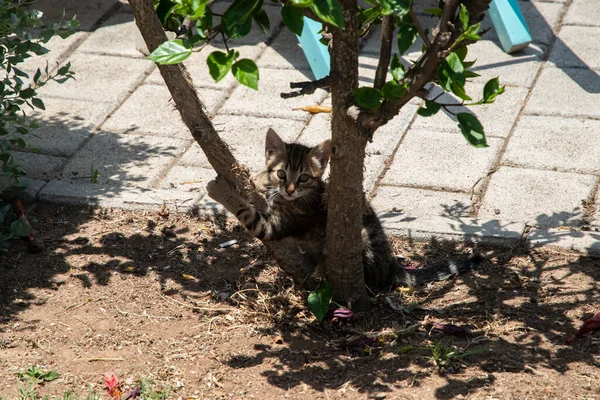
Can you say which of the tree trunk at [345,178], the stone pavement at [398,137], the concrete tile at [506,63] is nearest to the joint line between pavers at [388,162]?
the stone pavement at [398,137]

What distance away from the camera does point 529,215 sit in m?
4.86

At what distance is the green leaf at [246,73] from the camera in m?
2.43

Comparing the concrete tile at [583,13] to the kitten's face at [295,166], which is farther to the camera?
the concrete tile at [583,13]

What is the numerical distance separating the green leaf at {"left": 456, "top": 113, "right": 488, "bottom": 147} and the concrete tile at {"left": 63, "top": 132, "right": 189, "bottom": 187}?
9.52 ft

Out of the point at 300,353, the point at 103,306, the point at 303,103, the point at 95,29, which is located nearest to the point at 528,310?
the point at 300,353

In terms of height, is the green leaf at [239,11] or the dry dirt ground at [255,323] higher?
the green leaf at [239,11]

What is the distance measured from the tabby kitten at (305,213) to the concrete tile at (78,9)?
153 inches

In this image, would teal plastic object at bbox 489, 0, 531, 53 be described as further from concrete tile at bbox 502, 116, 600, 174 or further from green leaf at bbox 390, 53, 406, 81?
green leaf at bbox 390, 53, 406, 81

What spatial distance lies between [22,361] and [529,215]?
2978 millimetres

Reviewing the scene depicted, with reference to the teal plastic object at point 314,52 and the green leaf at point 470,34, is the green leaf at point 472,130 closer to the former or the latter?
the green leaf at point 470,34

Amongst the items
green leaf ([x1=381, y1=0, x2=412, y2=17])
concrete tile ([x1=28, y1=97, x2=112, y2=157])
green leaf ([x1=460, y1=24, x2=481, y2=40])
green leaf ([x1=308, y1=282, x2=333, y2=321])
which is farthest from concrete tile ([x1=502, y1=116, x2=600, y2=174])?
green leaf ([x1=381, y1=0, x2=412, y2=17])

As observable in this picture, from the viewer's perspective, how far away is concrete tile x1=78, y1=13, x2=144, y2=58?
712 centimetres

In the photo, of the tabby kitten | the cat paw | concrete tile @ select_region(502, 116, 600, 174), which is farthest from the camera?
concrete tile @ select_region(502, 116, 600, 174)

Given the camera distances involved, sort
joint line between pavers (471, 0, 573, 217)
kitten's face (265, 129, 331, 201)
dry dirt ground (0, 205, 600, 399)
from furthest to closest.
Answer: joint line between pavers (471, 0, 573, 217) < kitten's face (265, 129, 331, 201) < dry dirt ground (0, 205, 600, 399)
